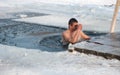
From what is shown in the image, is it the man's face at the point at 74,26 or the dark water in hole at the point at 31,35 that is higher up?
the man's face at the point at 74,26


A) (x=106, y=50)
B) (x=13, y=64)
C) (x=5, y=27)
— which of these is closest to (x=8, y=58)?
(x=13, y=64)

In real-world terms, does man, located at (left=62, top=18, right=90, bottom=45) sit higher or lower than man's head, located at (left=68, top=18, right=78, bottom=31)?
lower

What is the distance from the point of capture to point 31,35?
31.1 feet

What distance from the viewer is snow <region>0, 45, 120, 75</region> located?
4.74 metres

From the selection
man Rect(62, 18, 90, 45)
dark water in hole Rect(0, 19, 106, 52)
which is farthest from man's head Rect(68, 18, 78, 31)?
dark water in hole Rect(0, 19, 106, 52)

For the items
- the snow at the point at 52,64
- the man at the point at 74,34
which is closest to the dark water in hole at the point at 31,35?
the man at the point at 74,34

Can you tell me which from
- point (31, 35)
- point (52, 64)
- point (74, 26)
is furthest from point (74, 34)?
point (52, 64)

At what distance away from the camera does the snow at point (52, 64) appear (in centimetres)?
474

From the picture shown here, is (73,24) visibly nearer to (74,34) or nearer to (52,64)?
(74,34)

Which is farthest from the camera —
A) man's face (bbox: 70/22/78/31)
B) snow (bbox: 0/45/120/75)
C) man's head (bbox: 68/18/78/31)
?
man's face (bbox: 70/22/78/31)

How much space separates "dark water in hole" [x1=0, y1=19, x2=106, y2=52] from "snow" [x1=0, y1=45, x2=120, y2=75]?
173 centimetres

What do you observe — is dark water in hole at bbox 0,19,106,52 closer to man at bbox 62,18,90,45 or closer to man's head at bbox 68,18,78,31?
man at bbox 62,18,90,45

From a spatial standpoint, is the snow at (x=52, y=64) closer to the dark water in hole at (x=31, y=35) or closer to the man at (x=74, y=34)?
the dark water in hole at (x=31, y=35)

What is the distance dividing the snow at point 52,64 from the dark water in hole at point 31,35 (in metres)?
1.73
